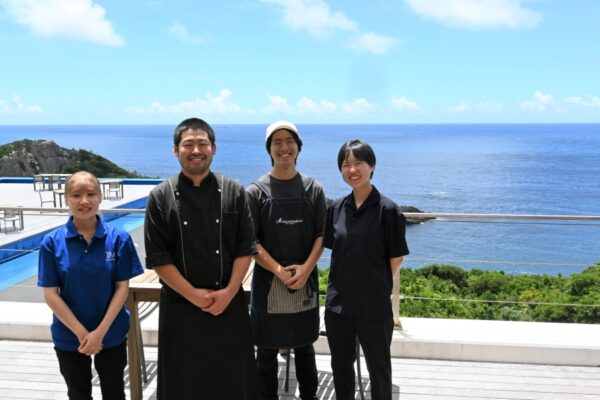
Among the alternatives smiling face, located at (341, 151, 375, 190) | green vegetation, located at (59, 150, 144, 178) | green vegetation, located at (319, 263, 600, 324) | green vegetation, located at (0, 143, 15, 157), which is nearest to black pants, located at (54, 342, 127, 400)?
smiling face, located at (341, 151, 375, 190)

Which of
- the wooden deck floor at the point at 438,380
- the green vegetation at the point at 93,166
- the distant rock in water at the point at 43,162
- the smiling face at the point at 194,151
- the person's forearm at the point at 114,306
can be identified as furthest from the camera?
the green vegetation at the point at 93,166


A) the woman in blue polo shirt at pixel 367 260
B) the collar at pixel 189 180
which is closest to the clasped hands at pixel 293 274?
the woman in blue polo shirt at pixel 367 260

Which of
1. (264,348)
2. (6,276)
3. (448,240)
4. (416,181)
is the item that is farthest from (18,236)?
(416,181)

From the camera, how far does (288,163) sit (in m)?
2.49

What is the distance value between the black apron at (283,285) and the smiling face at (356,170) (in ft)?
0.87

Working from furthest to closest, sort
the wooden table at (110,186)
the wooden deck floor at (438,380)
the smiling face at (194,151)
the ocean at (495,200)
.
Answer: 1. the ocean at (495,200)
2. the wooden table at (110,186)
3. the wooden deck floor at (438,380)
4. the smiling face at (194,151)

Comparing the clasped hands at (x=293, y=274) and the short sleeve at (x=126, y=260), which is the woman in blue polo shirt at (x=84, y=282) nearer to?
the short sleeve at (x=126, y=260)

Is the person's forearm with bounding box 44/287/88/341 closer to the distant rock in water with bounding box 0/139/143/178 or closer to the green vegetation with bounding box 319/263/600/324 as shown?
the green vegetation with bounding box 319/263/600/324

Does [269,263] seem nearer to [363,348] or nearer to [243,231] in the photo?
[243,231]

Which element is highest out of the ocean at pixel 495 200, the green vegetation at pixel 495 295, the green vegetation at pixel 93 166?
the green vegetation at pixel 93 166

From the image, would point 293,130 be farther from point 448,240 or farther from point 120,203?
point 448,240

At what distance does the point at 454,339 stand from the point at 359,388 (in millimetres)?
818

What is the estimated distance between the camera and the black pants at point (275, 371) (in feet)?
8.66

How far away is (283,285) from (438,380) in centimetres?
128
